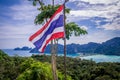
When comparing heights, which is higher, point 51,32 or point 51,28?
point 51,28

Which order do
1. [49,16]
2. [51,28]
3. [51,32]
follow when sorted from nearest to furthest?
[51,32] < [51,28] < [49,16]

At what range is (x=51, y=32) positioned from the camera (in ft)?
37.7

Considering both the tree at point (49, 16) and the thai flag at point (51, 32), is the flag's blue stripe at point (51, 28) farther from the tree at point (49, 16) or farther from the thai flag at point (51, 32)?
the tree at point (49, 16)

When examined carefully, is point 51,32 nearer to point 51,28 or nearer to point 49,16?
point 51,28

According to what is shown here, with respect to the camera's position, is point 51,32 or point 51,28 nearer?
point 51,32

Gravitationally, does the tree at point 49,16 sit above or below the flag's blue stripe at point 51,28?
above

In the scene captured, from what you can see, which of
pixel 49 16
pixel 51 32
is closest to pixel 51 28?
pixel 51 32

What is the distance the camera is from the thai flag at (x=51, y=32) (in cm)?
1131

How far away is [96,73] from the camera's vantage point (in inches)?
2240

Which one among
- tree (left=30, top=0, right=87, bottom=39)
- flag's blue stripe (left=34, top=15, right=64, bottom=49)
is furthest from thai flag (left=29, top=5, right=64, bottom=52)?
tree (left=30, top=0, right=87, bottom=39)

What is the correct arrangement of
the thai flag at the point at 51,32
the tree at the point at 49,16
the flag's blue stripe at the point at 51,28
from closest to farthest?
the thai flag at the point at 51,32 < the flag's blue stripe at the point at 51,28 < the tree at the point at 49,16

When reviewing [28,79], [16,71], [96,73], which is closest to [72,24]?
[28,79]

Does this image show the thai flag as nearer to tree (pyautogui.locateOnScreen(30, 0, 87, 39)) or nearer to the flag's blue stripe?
the flag's blue stripe

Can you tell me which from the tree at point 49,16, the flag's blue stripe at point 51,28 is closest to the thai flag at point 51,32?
the flag's blue stripe at point 51,28
